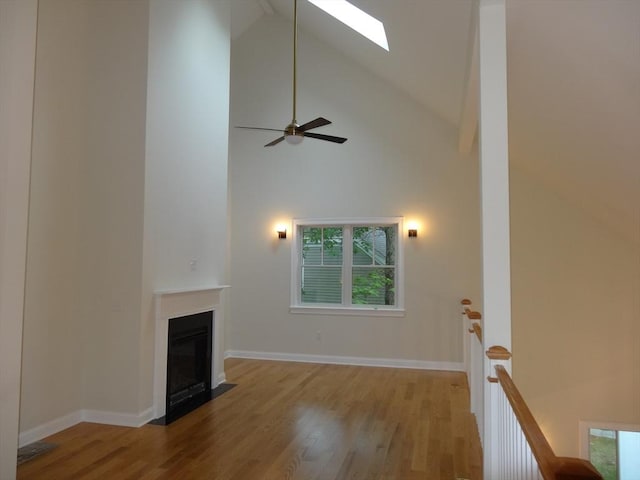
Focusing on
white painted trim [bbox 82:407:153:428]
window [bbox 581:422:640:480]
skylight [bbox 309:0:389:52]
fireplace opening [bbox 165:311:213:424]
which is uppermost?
skylight [bbox 309:0:389:52]

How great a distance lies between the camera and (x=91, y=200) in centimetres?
415

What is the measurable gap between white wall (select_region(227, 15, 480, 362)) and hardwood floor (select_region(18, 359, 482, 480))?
1.33 meters

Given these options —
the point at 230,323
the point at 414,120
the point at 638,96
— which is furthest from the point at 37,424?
the point at 414,120

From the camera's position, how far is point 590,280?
574 cm

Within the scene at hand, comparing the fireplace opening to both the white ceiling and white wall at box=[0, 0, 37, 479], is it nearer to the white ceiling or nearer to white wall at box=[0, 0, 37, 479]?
white wall at box=[0, 0, 37, 479]

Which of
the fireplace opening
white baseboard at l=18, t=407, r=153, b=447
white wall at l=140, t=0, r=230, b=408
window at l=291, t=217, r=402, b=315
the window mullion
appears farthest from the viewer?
the window mullion

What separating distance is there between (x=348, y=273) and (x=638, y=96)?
4685mm

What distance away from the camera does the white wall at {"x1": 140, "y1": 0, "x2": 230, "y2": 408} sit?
4.14 meters

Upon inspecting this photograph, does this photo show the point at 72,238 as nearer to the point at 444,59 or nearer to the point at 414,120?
the point at 444,59

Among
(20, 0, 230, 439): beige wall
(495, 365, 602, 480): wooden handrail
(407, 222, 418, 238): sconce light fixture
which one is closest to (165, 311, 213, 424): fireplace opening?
(20, 0, 230, 439): beige wall

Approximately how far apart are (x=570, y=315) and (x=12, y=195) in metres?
6.10

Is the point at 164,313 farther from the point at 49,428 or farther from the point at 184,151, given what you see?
the point at 184,151

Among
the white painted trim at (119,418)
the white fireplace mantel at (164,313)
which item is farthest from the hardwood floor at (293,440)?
the white fireplace mantel at (164,313)

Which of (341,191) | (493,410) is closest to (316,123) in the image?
(493,410)
